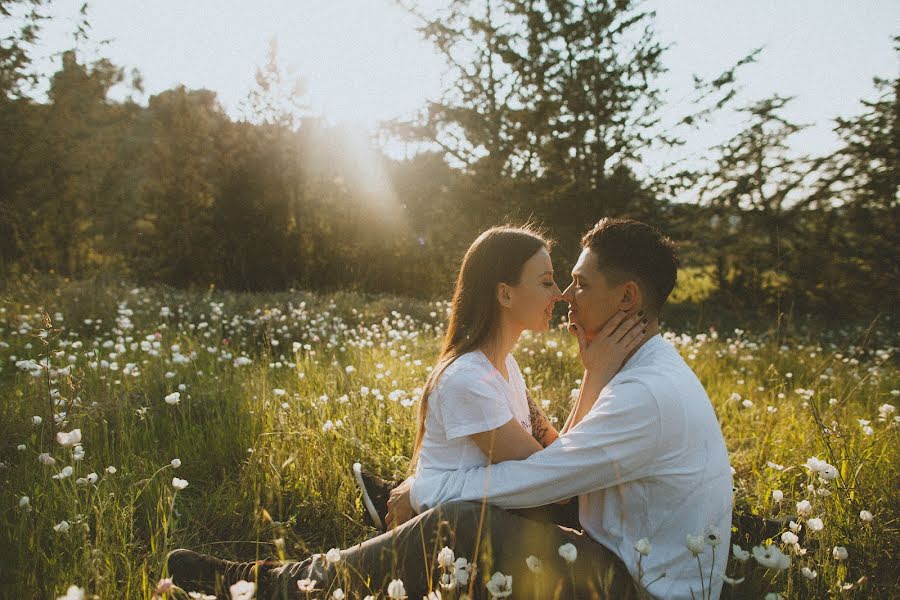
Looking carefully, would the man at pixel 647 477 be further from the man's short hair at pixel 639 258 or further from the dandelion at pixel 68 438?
the dandelion at pixel 68 438

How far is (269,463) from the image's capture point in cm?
332

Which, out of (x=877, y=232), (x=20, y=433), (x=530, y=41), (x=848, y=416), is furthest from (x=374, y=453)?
(x=530, y=41)

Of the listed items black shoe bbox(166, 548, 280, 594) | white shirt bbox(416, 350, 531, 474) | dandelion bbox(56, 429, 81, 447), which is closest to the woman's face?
white shirt bbox(416, 350, 531, 474)

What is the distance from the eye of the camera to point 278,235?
13.5 meters

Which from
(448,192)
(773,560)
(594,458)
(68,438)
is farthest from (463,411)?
(448,192)

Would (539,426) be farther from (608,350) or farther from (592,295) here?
(592,295)

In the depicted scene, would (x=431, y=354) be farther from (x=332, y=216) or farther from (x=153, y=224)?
(x=153, y=224)

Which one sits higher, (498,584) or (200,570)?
(498,584)

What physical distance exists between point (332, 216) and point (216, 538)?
12.0 metres

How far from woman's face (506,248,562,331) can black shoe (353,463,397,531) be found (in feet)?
3.96

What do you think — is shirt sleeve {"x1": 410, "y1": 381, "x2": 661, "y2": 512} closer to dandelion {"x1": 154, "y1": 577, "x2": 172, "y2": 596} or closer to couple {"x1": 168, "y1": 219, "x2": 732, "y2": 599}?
couple {"x1": 168, "y1": 219, "x2": 732, "y2": 599}

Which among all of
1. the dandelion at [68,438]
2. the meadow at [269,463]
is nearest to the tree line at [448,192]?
the meadow at [269,463]

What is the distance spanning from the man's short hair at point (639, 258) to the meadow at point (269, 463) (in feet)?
2.99

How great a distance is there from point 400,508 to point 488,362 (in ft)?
2.54
